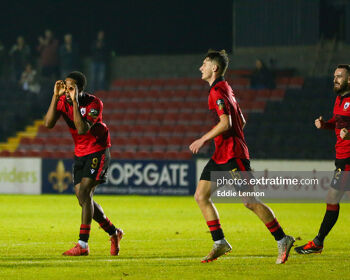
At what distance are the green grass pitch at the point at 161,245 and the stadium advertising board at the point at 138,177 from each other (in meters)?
3.56

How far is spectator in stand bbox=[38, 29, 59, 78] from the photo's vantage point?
29.3 meters

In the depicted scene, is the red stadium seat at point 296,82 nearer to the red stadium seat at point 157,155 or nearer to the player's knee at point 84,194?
the red stadium seat at point 157,155

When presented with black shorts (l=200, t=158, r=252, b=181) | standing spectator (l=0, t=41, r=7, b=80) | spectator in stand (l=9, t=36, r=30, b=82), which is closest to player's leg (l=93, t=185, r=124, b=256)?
black shorts (l=200, t=158, r=252, b=181)

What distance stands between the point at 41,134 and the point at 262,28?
26.1 feet

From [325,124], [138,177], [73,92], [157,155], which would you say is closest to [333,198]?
[325,124]

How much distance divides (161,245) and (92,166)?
1726mm

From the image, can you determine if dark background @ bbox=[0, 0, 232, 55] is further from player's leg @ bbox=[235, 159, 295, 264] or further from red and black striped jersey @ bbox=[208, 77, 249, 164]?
player's leg @ bbox=[235, 159, 295, 264]

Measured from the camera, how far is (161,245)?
11.3 meters

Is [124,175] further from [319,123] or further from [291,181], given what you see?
[319,123]

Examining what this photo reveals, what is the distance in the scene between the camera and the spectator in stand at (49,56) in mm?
29297

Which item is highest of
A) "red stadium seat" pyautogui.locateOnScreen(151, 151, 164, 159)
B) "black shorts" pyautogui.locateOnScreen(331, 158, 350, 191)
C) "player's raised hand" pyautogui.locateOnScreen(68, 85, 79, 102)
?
"player's raised hand" pyautogui.locateOnScreen(68, 85, 79, 102)

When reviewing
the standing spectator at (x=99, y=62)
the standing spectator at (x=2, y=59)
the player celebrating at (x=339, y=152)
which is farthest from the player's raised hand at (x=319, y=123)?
the standing spectator at (x=2, y=59)

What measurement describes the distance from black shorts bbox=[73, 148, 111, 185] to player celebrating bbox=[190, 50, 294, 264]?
145cm

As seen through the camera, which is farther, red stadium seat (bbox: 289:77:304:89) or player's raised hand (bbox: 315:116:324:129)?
red stadium seat (bbox: 289:77:304:89)
